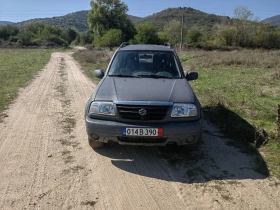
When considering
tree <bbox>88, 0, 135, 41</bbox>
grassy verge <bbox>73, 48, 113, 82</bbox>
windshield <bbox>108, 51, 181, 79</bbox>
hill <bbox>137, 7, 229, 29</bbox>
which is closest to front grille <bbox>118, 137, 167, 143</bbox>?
windshield <bbox>108, 51, 181, 79</bbox>

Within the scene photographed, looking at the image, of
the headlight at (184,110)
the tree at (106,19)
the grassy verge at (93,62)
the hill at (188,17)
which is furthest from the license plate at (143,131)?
the hill at (188,17)

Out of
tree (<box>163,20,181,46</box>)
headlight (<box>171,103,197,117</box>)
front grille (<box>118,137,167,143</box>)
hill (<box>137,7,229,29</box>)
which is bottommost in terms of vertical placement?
front grille (<box>118,137,167,143</box>)

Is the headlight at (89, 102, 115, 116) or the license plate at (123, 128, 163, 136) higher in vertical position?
the headlight at (89, 102, 115, 116)

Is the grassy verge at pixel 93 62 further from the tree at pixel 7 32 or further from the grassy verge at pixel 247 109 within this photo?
the tree at pixel 7 32

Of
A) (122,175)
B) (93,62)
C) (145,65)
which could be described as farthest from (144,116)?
(93,62)

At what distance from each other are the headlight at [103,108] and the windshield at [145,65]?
1.19 meters

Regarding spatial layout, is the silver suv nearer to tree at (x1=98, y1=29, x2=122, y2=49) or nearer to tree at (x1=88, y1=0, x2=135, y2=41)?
tree at (x1=98, y1=29, x2=122, y2=49)

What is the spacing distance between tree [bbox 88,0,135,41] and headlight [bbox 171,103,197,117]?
218 feet

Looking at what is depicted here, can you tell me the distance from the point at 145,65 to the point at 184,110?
166 cm

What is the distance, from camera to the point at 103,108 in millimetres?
3885

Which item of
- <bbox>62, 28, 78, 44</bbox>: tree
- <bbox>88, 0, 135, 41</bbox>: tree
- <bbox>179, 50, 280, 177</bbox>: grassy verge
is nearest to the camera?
<bbox>179, 50, 280, 177</bbox>: grassy verge

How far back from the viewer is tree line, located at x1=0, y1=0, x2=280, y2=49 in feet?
171

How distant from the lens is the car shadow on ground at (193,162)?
365 cm

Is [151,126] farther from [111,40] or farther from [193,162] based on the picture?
[111,40]
